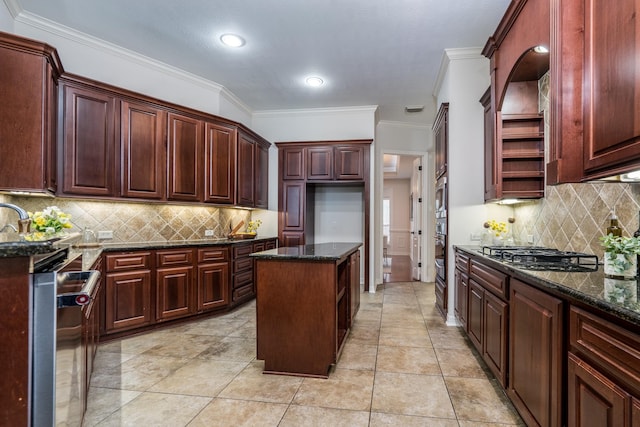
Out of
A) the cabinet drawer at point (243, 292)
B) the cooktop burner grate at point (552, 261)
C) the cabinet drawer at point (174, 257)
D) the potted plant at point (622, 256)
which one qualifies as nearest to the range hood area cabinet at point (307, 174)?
the cabinet drawer at point (243, 292)

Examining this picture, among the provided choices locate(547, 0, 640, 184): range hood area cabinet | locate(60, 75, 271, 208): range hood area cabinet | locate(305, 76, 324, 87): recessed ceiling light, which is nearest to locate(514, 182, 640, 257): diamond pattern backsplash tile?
locate(547, 0, 640, 184): range hood area cabinet

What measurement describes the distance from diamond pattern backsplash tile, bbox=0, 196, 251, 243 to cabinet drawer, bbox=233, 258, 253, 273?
57 cm

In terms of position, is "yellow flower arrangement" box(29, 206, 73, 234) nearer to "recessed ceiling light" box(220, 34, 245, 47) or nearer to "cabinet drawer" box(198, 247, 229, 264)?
"cabinet drawer" box(198, 247, 229, 264)

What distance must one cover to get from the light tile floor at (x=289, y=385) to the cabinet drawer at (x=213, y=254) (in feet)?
2.60

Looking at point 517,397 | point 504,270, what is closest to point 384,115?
point 504,270

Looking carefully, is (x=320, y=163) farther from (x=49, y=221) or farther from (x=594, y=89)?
(x=594, y=89)

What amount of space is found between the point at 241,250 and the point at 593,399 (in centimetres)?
364

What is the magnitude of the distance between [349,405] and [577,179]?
176cm

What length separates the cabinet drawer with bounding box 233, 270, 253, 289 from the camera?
4102 millimetres

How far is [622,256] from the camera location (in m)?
1.46

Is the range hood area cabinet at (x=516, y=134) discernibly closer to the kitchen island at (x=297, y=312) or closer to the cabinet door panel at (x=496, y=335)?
the cabinet door panel at (x=496, y=335)

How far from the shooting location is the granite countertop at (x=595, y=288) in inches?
39.3

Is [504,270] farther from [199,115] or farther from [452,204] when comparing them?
[199,115]

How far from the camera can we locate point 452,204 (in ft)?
11.7
